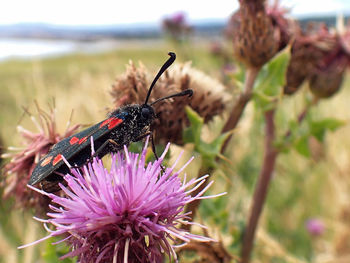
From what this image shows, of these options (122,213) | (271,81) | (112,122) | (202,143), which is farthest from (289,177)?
(122,213)

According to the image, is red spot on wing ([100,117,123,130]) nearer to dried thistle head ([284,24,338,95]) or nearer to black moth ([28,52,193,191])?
black moth ([28,52,193,191])

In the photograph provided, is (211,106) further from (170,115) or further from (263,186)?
(263,186)

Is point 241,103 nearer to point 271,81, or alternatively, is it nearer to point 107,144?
point 271,81

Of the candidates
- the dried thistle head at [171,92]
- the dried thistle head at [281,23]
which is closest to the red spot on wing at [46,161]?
the dried thistle head at [171,92]

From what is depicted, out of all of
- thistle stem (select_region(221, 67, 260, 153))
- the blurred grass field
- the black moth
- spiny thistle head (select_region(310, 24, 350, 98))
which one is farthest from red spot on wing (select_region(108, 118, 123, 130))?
the blurred grass field

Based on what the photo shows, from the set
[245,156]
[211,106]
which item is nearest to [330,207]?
[245,156]

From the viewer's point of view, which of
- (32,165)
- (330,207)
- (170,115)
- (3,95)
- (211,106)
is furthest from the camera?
(3,95)
